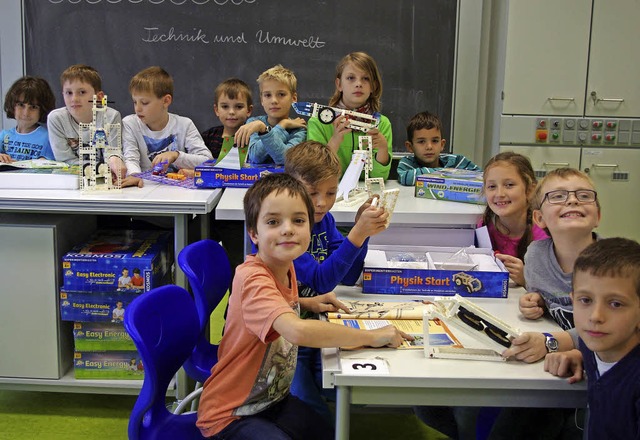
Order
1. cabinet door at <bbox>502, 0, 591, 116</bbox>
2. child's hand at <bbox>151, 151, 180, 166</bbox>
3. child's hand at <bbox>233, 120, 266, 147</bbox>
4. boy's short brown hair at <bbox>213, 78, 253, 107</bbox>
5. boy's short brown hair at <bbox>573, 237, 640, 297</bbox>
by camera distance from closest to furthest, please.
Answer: boy's short brown hair at <bbox>573, 237, 640, 297</bbox> < child's hand at <bbox>233, 120, 266, 147</bbox> < child's hand at <bbox>151, 151, 180, 166</bbox> < boy's short brown hair at <bbox>213, 78, 253, 107</bbox> < cabinet door at <bbox>502, 0, 591, 116</bbox>

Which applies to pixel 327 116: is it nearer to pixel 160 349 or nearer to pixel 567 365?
pixel 160 349

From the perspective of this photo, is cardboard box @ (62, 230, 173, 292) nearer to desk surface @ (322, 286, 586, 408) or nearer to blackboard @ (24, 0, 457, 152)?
desk surface @ (322, 286, 586, 408)

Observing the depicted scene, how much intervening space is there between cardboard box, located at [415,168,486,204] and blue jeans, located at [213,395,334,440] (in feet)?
4.00

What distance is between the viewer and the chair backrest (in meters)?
1.97

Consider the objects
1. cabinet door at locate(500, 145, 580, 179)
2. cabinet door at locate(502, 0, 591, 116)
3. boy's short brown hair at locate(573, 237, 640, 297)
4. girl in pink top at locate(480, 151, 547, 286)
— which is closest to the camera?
boy's short brown hair at locate(573, 237, 640, 297)

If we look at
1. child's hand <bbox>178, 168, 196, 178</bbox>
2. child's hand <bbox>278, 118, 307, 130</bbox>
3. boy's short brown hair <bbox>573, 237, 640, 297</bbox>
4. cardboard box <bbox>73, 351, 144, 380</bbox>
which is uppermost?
child's hand <bbox>278, 118, 307, 130</bbox>

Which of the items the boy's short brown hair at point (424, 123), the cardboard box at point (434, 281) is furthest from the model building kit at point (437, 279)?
the boy's short brown hair at point (424, 123)

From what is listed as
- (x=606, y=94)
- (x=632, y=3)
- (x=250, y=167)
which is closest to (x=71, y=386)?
(x=250, y=167)

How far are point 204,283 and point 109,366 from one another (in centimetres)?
89

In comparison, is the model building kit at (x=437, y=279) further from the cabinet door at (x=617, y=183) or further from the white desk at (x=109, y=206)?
the cabinet door at (x=617, y=183)

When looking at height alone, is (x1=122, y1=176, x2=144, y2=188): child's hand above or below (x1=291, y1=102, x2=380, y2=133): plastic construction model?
below

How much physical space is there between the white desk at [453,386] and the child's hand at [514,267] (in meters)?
0.63

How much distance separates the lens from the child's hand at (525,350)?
145 centimetres

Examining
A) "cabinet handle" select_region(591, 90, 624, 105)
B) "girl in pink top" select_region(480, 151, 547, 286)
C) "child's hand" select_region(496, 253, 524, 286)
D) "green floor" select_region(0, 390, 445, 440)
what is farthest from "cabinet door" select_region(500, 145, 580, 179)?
"child's hand" select_region(496, 253, 524, 286)
